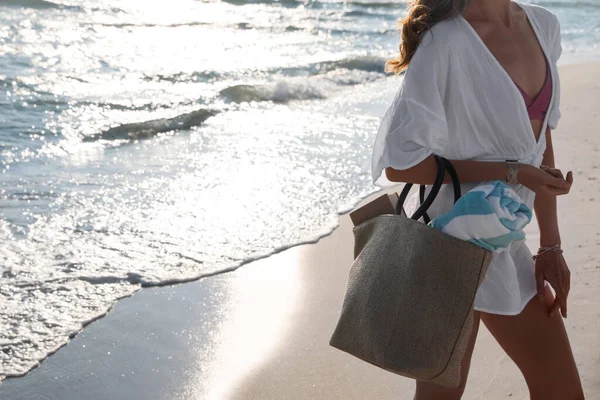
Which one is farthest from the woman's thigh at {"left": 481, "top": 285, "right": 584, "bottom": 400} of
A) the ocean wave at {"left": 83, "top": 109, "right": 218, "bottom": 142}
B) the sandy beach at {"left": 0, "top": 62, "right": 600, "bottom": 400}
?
Result: the ocean wave at {"left": 83, "top": 109, "right": 218, "bottom": 142}

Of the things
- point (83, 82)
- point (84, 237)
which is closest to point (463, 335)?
point (84, 237)

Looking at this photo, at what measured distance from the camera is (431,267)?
194 centimetres

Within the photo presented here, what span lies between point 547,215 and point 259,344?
190 centimetres

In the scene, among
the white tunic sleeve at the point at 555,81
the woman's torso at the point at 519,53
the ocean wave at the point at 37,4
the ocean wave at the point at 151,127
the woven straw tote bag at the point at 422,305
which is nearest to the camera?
the woven straw tote bag at the point at 422,305

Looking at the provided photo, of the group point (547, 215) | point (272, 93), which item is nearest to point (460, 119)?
point (547, 215)

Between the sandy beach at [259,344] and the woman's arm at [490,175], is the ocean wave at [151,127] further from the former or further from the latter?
the woman's arm at [490,175]

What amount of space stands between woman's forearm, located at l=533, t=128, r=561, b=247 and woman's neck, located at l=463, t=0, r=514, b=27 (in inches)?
13.8

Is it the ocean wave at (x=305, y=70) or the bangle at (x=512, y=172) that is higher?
the bangle at (x=512, y=172)

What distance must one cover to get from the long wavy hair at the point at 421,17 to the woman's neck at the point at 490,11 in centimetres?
4

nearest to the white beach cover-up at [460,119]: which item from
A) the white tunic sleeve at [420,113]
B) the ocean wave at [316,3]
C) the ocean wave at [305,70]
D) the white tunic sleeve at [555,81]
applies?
the white tunic sleeve at [420,113]

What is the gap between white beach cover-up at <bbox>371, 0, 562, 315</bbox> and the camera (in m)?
2.11

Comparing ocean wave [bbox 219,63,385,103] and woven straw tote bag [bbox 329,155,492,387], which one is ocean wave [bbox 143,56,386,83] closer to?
ocean wave [bbox 219,63,385,103]

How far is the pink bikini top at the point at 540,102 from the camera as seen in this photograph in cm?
226

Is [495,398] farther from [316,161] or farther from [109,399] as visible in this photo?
[316,161]
